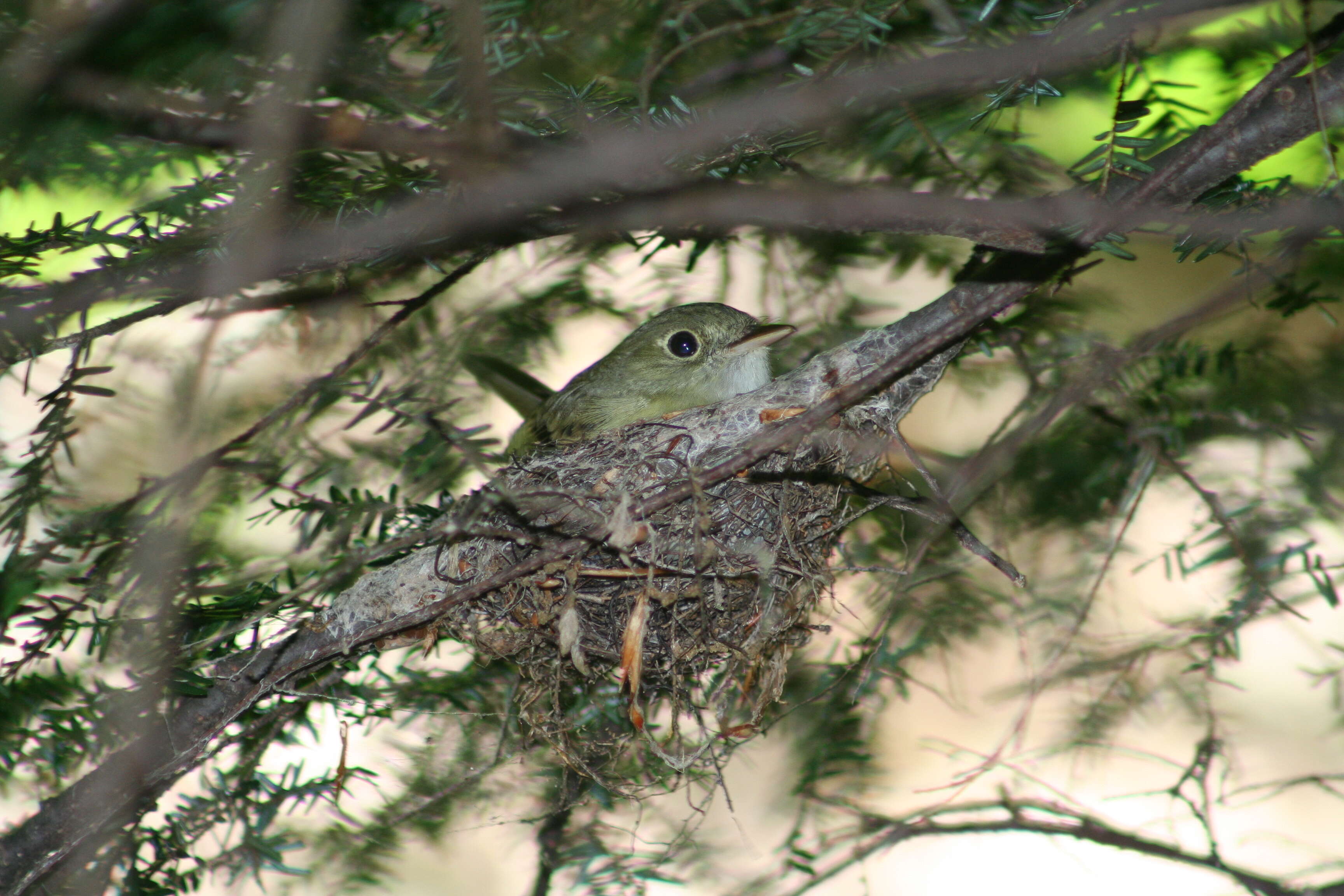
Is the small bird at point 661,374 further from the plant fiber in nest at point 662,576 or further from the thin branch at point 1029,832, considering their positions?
the thin branch at point 1029,832

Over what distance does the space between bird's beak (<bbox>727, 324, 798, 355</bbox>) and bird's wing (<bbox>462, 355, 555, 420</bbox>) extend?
34.6 inches

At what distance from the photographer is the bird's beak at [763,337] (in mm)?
3262

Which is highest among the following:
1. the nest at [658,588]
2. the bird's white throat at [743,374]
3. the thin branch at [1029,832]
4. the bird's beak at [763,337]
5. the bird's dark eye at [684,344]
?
the bird's dark eye at [684,344]

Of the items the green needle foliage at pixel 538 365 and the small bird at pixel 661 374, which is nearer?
the green needle foliage at pixel 538 365

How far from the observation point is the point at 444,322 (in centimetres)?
348

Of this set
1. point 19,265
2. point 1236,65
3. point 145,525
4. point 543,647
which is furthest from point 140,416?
point 1236,65

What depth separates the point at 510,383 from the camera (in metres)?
3.70

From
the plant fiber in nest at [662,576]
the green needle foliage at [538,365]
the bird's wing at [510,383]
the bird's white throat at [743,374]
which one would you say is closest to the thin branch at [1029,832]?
the green needle foliage at [538,365]

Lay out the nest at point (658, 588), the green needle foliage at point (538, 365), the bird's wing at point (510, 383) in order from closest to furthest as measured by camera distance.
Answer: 1. the green needle foliage at point (538, 365)
2. the nest at point (658, 588)
3. the bird's wing at point (510, 383)

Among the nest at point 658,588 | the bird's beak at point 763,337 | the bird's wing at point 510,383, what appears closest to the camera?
the nest at point 658,588

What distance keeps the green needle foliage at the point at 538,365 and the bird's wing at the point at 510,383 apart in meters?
0.08

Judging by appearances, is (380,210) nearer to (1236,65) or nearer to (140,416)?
(140,416)

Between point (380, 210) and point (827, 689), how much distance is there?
67.7 inches

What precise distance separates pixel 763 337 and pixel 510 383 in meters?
1.05
